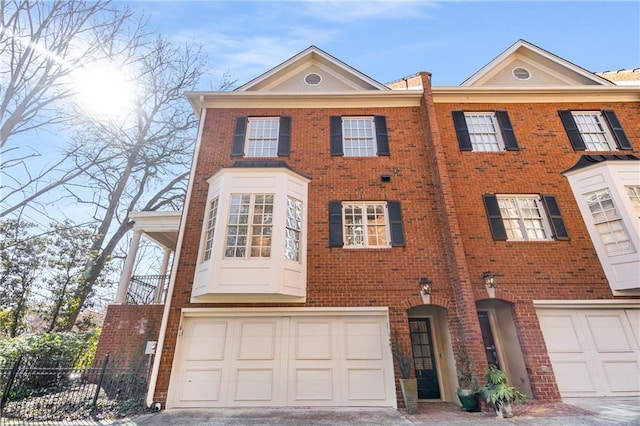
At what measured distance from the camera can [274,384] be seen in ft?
20.6

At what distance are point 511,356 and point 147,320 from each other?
9.69 m

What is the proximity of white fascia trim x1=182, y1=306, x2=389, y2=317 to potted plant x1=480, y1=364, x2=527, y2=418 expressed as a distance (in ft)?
A: 7.71

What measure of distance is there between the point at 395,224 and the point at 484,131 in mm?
4754

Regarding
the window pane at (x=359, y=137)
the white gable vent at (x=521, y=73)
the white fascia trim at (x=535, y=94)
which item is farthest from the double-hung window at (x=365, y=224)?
the white gable vent at (x=521, y=73)

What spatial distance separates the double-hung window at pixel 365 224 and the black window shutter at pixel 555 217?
413 centimetres

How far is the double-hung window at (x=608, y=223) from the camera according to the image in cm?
712

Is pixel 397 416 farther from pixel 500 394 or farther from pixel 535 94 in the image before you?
pixel 535 94

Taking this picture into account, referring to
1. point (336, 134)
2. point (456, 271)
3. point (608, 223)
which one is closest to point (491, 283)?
point (456, 271)

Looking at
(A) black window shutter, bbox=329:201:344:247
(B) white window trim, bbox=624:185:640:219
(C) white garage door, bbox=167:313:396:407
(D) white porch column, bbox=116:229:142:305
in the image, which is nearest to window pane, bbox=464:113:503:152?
(B) white window trim, bbox=624:185:640:219

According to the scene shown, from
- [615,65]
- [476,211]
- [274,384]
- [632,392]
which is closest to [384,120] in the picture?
[476,211]

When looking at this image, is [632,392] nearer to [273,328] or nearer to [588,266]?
[588,266]

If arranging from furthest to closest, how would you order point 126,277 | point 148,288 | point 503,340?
point 148,288, point 126,277, point 503,340

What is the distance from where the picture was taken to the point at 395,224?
7754 millimetres

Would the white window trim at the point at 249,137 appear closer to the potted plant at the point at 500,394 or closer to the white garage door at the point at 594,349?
the potted plant at the point at 500,394
